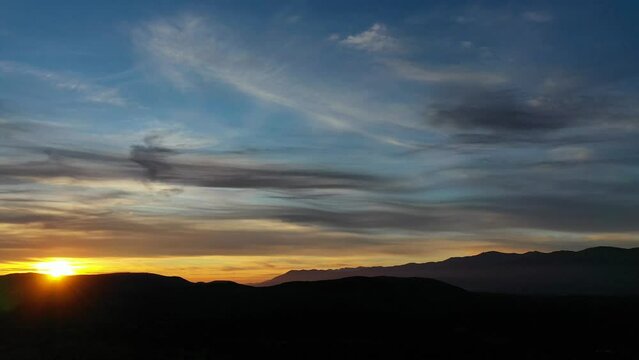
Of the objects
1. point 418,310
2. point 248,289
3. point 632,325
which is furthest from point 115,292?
point 632,325

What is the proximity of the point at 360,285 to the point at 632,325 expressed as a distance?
43.0 meters

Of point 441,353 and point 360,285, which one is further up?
point 360,285

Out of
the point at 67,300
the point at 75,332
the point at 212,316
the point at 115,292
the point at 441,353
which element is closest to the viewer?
the point at 441,353

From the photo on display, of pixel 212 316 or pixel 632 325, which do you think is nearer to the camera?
pixel 632 325

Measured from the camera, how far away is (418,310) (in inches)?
3708

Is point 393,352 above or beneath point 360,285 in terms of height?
beneath

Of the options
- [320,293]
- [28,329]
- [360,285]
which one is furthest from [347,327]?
[28,329]

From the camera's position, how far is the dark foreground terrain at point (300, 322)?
218 feet

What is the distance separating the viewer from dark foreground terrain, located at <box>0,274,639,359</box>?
66.4 m

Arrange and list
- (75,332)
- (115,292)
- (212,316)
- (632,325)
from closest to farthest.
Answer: (75,332)
(632,325)
(212,316)
(115,292)

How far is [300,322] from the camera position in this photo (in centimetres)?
8306

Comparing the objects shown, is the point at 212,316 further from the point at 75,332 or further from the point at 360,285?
the point at 360,285

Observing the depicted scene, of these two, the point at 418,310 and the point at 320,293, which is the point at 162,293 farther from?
the point at 418,310

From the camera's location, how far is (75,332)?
7719 cm
